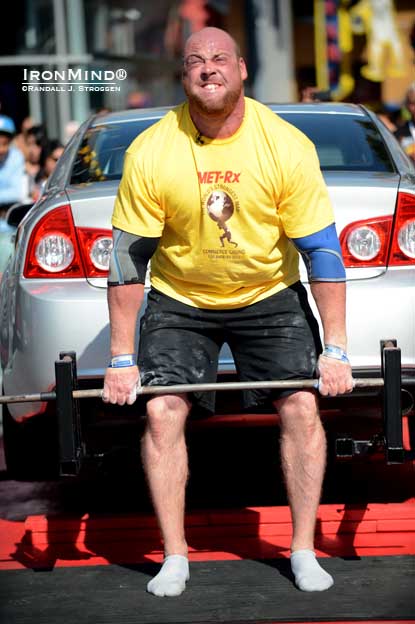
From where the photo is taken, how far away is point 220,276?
412 cm

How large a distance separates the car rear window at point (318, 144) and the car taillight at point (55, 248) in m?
0.48

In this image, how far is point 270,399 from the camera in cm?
423

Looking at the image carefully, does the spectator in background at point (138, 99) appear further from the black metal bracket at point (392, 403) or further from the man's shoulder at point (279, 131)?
the black metal bracket at point (392, 403)

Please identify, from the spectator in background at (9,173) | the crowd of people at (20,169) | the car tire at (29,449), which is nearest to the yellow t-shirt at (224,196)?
the car tire at (29,449)

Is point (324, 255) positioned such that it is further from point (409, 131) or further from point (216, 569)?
point (409, 131)

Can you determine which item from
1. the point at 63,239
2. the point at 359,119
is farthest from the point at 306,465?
the point at 359,119

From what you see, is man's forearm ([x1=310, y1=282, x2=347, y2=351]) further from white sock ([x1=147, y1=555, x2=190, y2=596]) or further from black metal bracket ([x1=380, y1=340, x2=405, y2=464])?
white sock ([x1=147, y1=555, x2=190, y2=596])

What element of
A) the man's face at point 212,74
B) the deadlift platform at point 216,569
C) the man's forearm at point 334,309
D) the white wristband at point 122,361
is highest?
the man's face at point 212,74

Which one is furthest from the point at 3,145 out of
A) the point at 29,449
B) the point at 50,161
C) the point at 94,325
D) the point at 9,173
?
the point at 94,325

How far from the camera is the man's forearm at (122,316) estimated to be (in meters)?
4.06

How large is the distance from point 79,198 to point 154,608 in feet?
5.31

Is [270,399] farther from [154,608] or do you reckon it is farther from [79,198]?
[79,198]

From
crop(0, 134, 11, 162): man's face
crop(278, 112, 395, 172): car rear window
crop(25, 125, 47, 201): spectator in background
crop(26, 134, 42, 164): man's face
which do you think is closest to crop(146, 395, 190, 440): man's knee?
crop(278, 112, 395, 172): car rear window

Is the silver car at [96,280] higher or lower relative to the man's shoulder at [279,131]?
lower
